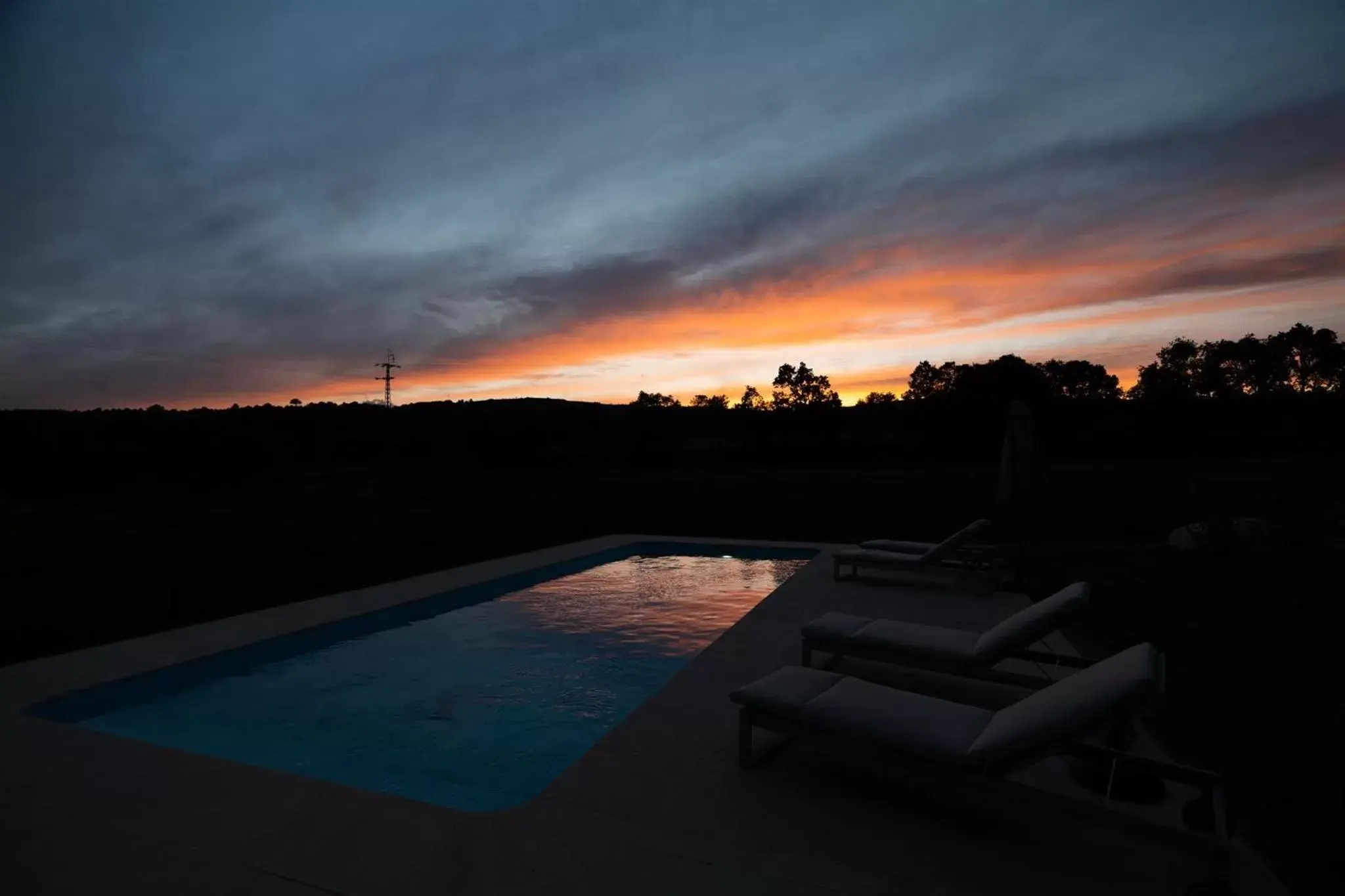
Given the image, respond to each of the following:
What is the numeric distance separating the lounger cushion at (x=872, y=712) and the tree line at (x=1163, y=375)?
124 ft

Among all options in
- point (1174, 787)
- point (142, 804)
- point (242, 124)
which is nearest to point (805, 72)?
point (242, 124)

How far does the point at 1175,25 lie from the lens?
8578mm

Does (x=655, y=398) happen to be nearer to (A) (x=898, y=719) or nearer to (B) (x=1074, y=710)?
(A) (x=898, y=719)

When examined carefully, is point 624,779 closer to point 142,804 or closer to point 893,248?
point 142,804

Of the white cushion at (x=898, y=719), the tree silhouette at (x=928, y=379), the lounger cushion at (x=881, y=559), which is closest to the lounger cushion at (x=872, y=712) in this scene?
the white cushion at (x=898, y=719)

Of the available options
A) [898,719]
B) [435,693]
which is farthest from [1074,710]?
[435,693]

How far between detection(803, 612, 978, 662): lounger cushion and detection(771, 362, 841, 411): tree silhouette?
49.4m

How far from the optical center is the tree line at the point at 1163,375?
1975 inches

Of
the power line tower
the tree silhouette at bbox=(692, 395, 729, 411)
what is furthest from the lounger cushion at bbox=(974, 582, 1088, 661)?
the tree silhouette at bbox=(692, 395, 729, 411)

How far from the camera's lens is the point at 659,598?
8875 mm

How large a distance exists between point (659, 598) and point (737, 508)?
11106 mm

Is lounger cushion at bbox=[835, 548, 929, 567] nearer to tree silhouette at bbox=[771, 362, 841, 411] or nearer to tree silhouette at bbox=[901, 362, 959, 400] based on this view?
tree silhouette at bbox=[771, 362, 841, 411]

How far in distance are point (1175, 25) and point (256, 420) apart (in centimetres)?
4186

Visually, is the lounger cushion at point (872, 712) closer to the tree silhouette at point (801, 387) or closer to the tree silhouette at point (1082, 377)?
the tree silhouette at point (801, 387)
